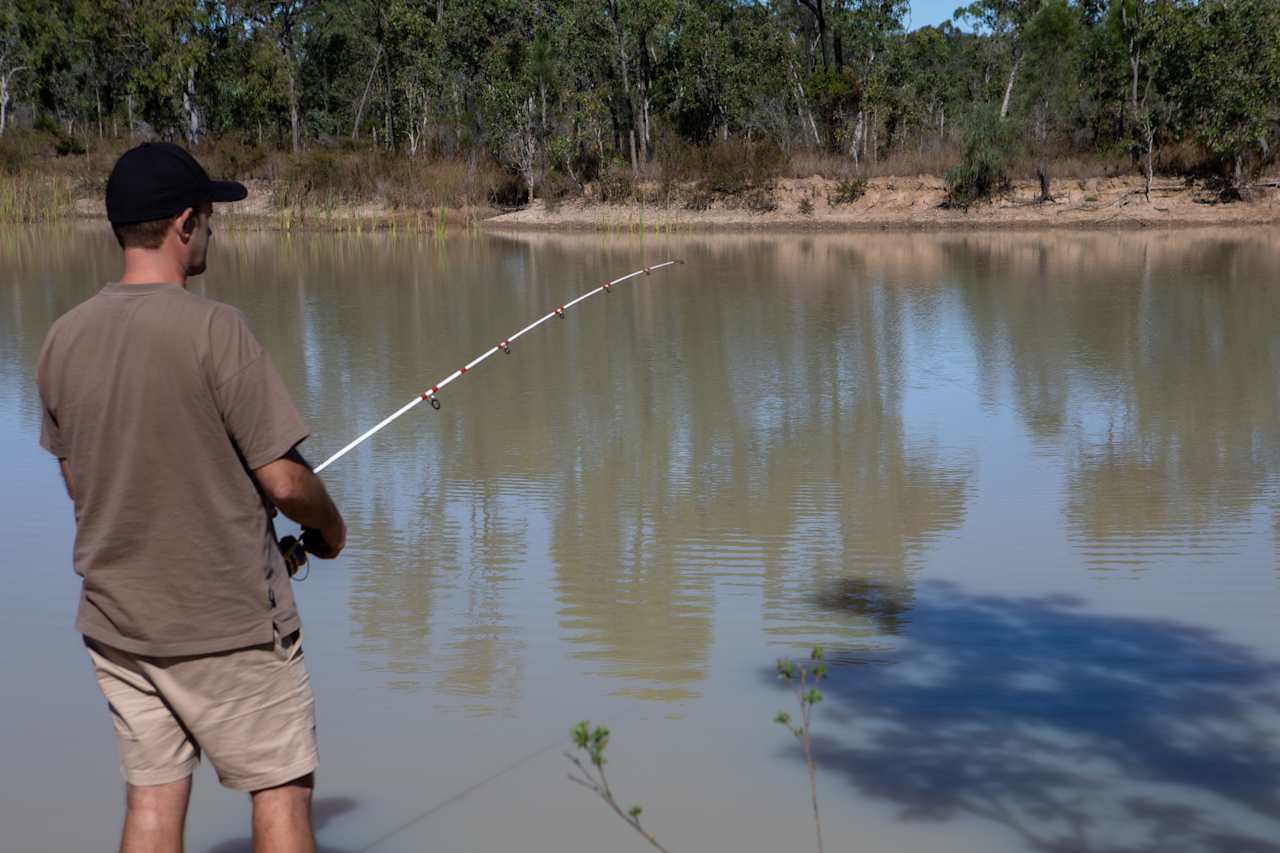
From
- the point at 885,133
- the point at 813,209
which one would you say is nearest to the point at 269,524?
the point at 813,209

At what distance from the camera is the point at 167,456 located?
7.86ft

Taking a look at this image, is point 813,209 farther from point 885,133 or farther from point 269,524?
point 269,524

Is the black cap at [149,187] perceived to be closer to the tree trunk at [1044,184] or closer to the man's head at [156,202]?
the man's head at [156,202]

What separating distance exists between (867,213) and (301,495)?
99.8 feet

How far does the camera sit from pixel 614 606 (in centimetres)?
547

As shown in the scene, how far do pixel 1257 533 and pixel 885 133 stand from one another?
31.0 meters

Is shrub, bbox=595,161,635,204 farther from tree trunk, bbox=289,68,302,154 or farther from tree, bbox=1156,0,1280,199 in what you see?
tree, bbox=1156,0,1280,199

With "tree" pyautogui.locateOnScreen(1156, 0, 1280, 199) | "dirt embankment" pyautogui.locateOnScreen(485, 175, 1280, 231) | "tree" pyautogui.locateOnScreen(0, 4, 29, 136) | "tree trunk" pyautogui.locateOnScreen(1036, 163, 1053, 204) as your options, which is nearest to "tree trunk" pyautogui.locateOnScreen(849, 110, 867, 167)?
"dirt embankment" pyautogui.locateOnScreen(485, 175, 1280, 231)

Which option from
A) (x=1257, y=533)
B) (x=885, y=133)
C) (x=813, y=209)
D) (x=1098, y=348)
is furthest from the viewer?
(x=885, y=133)

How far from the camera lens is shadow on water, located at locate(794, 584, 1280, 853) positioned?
3.65 meters

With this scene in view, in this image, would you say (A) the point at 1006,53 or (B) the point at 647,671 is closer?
(B) the point at 647,671

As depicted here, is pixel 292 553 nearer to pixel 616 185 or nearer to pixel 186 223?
pixel 186 223

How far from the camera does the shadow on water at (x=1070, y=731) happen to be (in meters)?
3.65

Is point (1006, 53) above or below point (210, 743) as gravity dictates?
above
